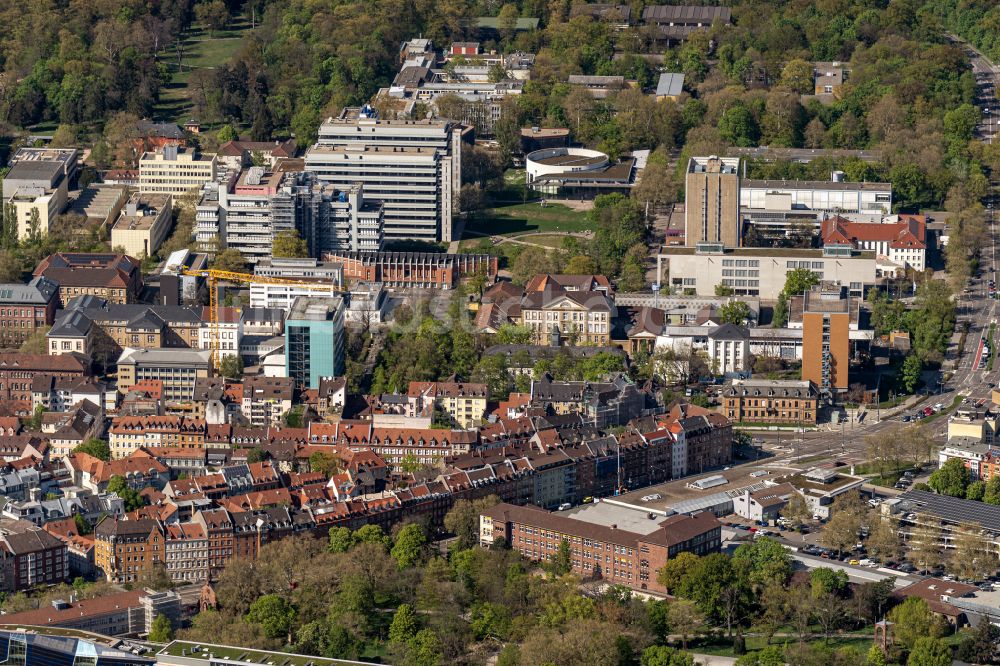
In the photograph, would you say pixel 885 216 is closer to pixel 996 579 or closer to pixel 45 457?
pixel 996 579

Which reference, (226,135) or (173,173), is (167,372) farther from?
(226,135)

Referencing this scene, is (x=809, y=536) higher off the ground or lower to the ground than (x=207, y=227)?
lower

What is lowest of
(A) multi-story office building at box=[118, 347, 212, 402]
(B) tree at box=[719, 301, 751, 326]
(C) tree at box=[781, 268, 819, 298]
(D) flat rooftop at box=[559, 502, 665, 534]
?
(D) flat rooftop at box=[559, 502, 665, 534]

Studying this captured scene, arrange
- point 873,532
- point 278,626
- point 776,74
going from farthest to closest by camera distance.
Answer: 1. point 776,74
2. point 873,532
3. point 278,626

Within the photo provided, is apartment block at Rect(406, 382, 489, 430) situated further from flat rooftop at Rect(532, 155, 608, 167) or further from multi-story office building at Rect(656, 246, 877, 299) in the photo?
flat rooftop at Rect(532, 155, 608, 167)

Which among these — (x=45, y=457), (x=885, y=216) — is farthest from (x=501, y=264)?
(x=45, y=457)

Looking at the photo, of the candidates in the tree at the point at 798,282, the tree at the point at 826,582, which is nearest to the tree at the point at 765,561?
the tree at the point at 826,582

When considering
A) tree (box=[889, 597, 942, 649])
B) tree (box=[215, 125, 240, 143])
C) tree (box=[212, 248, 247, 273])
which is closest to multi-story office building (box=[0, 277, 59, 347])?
tree (box=[212, 248, 247, 273])
